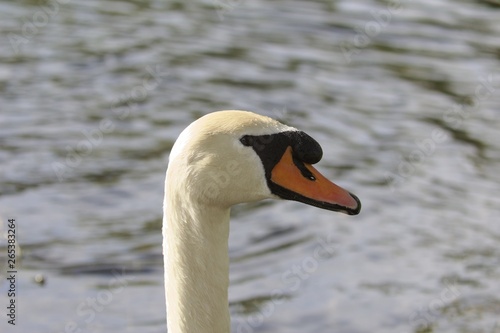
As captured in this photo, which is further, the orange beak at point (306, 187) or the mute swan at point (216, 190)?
the orange beak at point (306, 187)

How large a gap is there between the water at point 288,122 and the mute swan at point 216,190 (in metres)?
2.85

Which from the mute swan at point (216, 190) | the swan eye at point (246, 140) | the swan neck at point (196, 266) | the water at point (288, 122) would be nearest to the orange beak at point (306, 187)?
the mute swan at point (216, 190)

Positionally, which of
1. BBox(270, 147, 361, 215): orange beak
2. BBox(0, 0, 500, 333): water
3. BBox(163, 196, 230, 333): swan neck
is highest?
BBox(270, 147, 361, 215): orange beak

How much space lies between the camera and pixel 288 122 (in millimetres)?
10859

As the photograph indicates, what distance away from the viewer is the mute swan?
4.43 meters

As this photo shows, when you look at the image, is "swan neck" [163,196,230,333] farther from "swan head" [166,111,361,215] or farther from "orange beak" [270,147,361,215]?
"orange beak" [270,147,361,215]

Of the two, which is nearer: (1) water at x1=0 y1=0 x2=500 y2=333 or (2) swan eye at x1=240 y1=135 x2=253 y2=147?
(2) swan eye at x1=240 y1=135 x2=253 y2=147

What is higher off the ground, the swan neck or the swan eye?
the swan eye

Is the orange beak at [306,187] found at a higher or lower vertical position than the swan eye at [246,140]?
lower

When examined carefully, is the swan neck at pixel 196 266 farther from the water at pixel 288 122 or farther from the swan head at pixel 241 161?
the water at pixel 288 122

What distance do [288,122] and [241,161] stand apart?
6.42m

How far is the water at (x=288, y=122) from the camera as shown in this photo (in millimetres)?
7953

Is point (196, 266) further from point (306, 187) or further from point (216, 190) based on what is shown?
point (306, 187)

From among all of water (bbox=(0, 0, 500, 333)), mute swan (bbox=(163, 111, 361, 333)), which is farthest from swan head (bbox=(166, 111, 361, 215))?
water (bbox=(0, 0, 500, 333))
